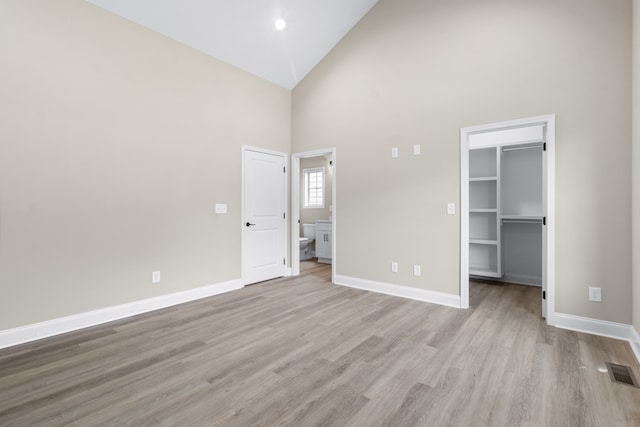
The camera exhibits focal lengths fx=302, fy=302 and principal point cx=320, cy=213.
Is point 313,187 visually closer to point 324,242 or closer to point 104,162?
point 324,242

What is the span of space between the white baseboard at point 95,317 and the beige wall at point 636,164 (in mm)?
4410

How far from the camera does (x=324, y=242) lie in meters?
6.55

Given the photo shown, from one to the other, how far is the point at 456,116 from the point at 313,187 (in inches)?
180

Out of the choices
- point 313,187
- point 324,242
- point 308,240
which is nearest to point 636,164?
point 324,242

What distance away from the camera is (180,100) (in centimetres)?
379

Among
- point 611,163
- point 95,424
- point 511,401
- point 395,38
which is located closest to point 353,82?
point 395,38

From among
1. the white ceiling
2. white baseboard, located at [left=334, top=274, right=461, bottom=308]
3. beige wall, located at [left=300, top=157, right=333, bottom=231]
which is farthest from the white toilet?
the white ceiling

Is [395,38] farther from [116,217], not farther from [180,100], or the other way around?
[116,217]

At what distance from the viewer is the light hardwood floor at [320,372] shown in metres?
1.74

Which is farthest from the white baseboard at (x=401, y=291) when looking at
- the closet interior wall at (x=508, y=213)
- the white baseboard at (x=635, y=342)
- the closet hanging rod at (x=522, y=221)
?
the closet hanging rod at (x=522, y=221)

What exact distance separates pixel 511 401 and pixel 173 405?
6.74ft

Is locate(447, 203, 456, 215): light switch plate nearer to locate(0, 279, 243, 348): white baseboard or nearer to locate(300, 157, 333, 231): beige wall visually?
locate(0, 279, 243, 348): white baseboard

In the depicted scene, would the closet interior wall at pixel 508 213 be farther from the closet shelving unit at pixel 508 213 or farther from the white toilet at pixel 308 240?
the white toilet at pixel 308 240

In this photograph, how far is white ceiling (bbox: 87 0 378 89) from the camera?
341cm
